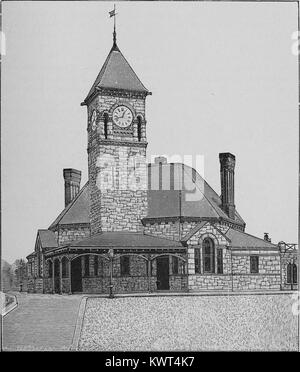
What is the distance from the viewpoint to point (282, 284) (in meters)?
9.95

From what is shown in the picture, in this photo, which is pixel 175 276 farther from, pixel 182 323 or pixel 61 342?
pixel 61 342

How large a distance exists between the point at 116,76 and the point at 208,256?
2.43 meters

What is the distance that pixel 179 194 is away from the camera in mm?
9992

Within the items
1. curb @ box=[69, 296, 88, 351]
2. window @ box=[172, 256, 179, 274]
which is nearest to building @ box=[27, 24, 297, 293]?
window @ box=[172, 256, 179, 274]

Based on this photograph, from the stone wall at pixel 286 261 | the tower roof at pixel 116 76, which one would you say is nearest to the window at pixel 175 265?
the stone wall at pixel 286 261

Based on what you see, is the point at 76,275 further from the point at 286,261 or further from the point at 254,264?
the point at 286,261

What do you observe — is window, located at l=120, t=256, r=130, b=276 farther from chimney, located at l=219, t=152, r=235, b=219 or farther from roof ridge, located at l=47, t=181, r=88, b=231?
chimney, located at l=219, t=152, r=235, b=219

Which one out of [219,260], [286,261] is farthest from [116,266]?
[286,261]

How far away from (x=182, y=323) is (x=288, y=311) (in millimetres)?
1243

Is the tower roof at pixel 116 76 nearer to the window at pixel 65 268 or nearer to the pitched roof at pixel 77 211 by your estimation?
the pitched roof at pixel 77 211

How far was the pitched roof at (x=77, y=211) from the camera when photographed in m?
9.78

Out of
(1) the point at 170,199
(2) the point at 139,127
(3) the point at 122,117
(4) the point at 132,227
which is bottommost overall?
(4) the point at 132,227

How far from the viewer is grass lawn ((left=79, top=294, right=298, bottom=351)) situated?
947 cm

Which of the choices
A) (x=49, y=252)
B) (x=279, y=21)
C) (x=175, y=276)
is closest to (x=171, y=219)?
(x=175, y=276)
